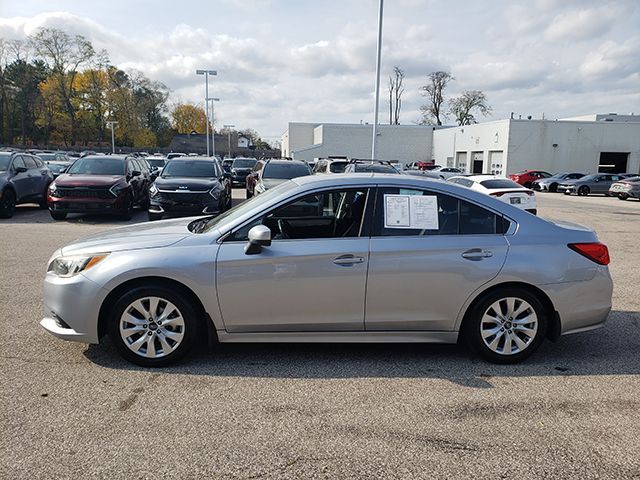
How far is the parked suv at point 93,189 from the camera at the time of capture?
40.9 feet

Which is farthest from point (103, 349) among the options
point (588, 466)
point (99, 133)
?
point (99, 133)

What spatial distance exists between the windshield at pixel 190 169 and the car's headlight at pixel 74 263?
937cm

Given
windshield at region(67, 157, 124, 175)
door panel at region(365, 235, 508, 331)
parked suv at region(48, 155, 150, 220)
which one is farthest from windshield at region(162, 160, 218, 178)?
door panel at region(365, 235, 508, 331)

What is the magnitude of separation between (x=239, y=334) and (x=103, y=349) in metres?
1.32

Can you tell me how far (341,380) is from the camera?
394 cm

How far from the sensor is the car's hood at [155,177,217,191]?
12039 millimetres

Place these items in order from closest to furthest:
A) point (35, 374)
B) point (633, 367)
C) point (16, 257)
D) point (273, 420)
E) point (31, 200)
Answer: point (273, 420) < point (35, 374) < point (633, 367) < point (16, 257) < point (31, 200)

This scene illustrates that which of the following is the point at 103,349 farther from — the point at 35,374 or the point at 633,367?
the point at 633,367

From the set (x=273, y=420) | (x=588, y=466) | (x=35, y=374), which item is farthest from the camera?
(x=35, y=374)

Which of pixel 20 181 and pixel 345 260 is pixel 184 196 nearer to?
pixel 20 181

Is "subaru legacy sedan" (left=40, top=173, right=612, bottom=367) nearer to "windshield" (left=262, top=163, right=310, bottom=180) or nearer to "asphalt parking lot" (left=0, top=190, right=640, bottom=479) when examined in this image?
"asphalt parking lot" (left=0, top=190, right=640, bottom=479)

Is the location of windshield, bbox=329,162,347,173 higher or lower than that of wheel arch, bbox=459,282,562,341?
higher

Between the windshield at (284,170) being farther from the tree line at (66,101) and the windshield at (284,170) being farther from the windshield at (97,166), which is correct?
the tree line at (66,101)

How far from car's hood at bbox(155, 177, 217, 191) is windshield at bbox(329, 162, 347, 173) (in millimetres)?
8106
